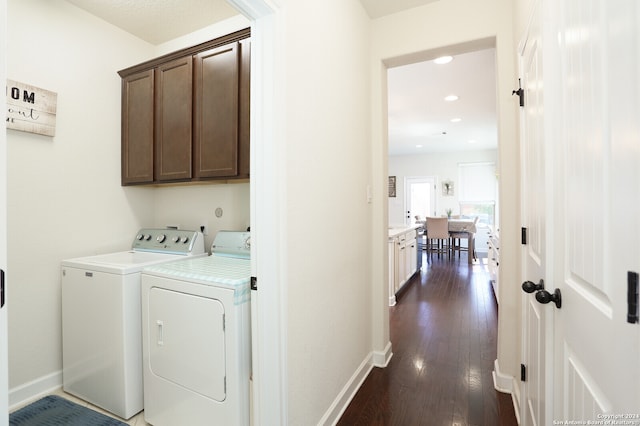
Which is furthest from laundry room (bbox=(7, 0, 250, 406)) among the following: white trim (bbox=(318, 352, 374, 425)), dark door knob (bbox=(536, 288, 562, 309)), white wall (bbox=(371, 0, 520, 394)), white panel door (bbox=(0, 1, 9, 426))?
dark door knob (bbox=(536, 288, 562, 309))

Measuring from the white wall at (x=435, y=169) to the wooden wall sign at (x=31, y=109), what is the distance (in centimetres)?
801

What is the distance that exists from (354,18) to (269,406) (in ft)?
7.64

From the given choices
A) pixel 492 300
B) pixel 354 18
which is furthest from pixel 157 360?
pixel 492 300

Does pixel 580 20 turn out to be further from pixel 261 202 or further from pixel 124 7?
pixel 124 7

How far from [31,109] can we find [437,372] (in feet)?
11.0

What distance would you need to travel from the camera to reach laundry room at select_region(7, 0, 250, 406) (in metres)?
2.02

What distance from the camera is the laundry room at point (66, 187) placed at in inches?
79.6

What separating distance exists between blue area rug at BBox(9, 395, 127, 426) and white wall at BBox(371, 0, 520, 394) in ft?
6.14

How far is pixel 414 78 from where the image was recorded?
3.60m

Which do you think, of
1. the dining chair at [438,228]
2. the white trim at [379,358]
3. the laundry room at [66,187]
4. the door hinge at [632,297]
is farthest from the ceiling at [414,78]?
the white trim at [379,358]

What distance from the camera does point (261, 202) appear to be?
1308 millimetres

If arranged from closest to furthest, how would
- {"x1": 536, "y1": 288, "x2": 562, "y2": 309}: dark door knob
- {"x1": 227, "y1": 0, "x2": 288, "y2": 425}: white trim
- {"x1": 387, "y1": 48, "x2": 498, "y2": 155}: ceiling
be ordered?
{"x1": 536, "y1": 288, "x2": 562, "y2": 309}: dark door knob < {"x1": 227, "y1": 0, "x2": 288, "y2": 425}: white trim < {"x1": 387, "y1": 48, "x2": 498, "y2": 155}: ceiling

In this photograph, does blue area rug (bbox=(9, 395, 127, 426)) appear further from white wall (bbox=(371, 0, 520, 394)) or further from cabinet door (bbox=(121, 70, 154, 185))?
white wall (bbox=(371, 0, 520, 394))

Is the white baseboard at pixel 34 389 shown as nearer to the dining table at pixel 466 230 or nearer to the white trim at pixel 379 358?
the white trim at pixel 379 358
